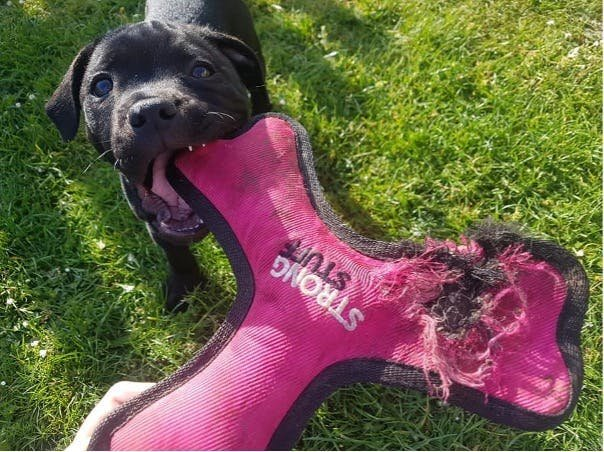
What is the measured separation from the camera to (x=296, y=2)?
14.6ft

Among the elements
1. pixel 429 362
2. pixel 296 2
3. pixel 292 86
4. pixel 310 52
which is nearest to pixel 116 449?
pixel 429 362

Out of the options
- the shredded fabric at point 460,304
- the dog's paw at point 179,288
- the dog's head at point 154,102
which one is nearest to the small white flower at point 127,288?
the dog's paw at point 179,288

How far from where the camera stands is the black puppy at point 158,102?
2.19 meters

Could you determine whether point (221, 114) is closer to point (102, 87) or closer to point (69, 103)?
point (102, 87)

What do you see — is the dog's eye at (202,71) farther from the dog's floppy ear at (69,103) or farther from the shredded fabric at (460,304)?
the shredded fabric at (460,304)

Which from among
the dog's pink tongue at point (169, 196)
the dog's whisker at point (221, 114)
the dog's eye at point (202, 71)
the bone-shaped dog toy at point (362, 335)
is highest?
the dog's eye at point (202, 71)

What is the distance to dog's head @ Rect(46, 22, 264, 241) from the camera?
7.14 feet

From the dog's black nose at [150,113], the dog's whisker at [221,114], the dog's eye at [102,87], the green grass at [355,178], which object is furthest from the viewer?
the green grass at [355,178]

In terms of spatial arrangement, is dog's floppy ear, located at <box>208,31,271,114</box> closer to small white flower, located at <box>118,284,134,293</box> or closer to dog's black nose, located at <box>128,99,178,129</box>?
dog's black nose, located at <box>128,99,178,129</box>

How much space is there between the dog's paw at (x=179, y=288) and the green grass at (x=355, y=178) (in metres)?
0.07

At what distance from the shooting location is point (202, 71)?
2.55m

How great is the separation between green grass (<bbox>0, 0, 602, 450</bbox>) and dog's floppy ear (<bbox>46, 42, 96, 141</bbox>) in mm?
832

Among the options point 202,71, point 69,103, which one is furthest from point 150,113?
point 69,103

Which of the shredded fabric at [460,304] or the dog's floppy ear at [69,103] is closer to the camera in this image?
the shredded fabric at [460,304]
